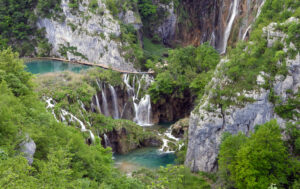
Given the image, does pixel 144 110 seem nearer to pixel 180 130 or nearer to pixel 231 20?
pixel 180 130

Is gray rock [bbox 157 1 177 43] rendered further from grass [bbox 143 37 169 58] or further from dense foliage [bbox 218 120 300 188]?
dense foliage [bbox 218 120 300 188]

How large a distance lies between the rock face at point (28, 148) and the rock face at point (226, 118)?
47.1 feet

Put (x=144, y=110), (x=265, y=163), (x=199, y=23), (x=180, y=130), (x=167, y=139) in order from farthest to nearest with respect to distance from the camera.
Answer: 1. (x=199, y=23)
2. (x=144, y=110)
3. (x=180, y=130)
4. (x=167, y=139)
5. (x=265, y=163)

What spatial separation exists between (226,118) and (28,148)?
1550 centimetres

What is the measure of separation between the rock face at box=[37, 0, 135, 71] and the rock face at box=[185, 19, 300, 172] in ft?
71.1

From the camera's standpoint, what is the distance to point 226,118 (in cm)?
2325

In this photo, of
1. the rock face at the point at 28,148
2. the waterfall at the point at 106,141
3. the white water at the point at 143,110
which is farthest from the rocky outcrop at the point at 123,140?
the rock face at the point at 28,148

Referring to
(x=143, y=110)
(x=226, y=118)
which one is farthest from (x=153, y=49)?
(x=226, y=118)

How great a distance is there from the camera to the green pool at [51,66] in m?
43.8

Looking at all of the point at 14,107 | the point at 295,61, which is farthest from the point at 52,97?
the point at 295,61

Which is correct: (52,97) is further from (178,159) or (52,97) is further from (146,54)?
(146,54)

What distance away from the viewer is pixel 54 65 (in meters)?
47.4

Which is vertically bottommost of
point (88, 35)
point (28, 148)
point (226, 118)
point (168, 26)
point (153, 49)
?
point (28, 148)

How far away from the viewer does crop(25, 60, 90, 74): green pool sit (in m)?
43.8
